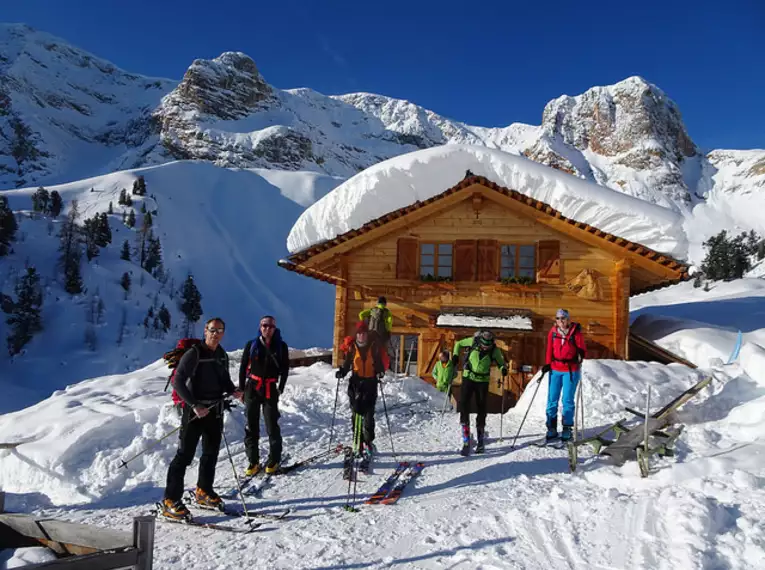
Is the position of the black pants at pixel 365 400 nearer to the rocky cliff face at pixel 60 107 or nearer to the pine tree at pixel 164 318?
the pine tree at pixel 164 318

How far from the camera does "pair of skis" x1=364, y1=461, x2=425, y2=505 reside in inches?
200

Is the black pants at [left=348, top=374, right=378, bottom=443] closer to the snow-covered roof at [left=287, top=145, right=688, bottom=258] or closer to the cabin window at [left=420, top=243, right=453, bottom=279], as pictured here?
the cabin window at [left=420, top=243, right=453, bottom=279]

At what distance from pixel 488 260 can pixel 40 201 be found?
46.0m

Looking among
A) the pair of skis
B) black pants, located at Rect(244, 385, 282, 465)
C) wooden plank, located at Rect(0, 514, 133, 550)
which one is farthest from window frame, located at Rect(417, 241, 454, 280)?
wooden plank, located at Rect(0, 514, 133, 550)

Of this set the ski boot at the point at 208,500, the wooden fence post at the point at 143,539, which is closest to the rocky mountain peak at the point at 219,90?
the ski boot at the point at 208,500

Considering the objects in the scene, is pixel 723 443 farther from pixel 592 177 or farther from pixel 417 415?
pixel 592 177

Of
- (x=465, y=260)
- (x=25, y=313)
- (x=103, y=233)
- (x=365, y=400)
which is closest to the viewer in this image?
(x=365, y=400)

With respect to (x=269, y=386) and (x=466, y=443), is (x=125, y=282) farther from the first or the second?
(x=466, y=443)

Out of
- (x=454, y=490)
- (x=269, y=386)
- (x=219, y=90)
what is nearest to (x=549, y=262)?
(x=454, y=490)

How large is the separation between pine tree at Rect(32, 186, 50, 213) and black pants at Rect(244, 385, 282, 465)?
152 ft

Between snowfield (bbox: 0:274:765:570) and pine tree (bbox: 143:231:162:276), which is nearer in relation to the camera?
snowfield (bbox: 0:274:765:570)

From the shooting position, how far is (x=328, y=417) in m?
9.16

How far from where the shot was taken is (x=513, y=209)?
44.4 ft

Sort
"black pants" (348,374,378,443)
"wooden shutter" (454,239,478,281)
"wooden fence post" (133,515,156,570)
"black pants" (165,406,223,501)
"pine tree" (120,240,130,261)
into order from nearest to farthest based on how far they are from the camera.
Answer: "wooden fence post" (133,515,156,570) < "black pants" (165,406,223,501) < "black pants" (348,374,378,443) < "wooden shutter" (454,239,478,281) < "pine tree" (120,240,130,261)
